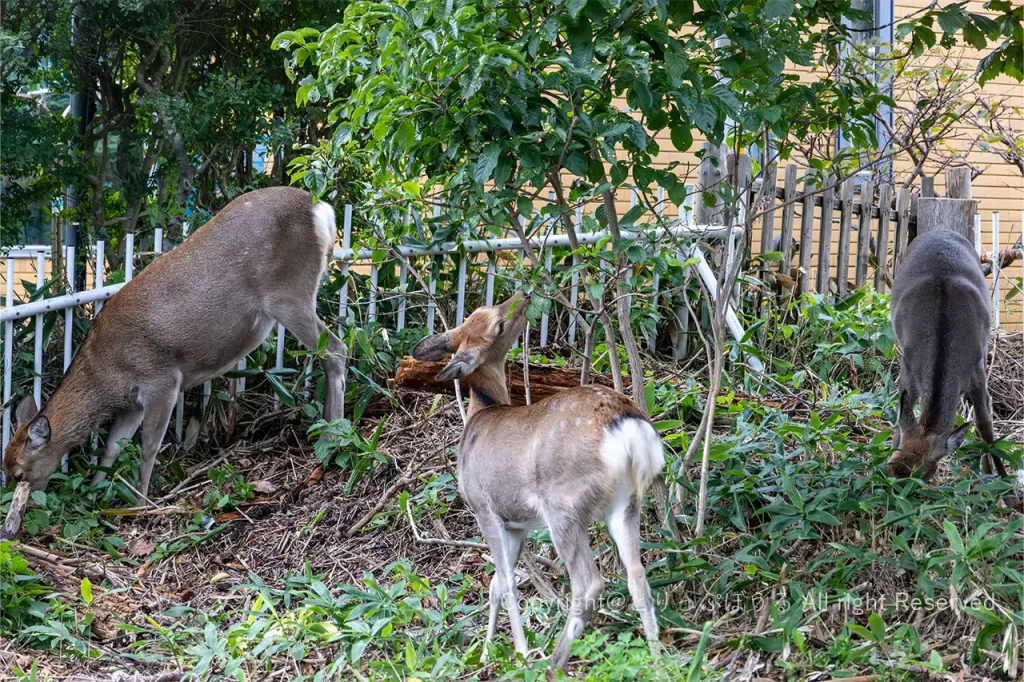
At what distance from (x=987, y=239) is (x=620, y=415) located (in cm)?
1001

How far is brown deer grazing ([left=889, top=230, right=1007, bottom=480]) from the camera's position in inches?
216

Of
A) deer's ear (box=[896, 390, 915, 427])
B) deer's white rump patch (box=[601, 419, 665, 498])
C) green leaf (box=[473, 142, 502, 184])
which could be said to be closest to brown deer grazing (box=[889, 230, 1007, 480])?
deer's ear (box=[896, 390, 915, 427])

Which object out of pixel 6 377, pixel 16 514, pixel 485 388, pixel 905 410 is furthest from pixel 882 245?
pixel 16 514

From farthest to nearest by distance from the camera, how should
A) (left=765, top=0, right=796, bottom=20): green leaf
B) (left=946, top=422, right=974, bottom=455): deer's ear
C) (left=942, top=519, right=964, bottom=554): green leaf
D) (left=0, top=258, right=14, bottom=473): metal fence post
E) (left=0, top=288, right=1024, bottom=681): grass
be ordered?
(left=0, top=258, right=14, bottom=473): metal fence post, (left=946, top=422, right=974, bottom=455): deer's ear, (left=942, top=519, right=964, bottom=554): green leaf, (left=0, top=288, right=1024, bottom=681): grass, (left=765, top=0, right=796, bottom=20): green leaf

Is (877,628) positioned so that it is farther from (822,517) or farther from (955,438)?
(955,438)

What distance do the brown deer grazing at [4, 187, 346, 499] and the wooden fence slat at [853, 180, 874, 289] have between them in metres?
4.75

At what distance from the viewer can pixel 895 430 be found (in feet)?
19.3

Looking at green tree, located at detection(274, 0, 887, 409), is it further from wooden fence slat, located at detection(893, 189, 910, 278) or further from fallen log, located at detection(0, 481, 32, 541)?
wooden fence slat, located at detection(893, 189, 910, 278)

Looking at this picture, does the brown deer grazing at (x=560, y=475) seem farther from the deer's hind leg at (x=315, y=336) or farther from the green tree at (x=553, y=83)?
the deer's hind leg at (x=315, y=336)

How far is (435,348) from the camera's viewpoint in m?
4.58

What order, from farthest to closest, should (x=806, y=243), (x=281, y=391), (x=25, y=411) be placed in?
(x=806, y=243) → (x=281, y=391) → (x=25, y=411)

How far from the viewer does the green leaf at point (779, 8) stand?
3.75m

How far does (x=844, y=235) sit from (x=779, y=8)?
542 centimetres

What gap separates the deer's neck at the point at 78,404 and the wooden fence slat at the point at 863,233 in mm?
6140
